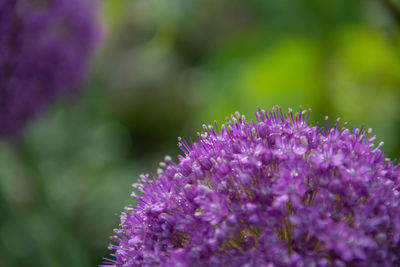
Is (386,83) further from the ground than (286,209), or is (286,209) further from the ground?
(386,83)

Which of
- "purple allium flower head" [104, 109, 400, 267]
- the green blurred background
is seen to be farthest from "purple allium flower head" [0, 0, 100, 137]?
"purple allium flower head" [104, 109, 400, 267]

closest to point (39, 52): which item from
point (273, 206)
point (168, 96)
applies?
point (273, 206)

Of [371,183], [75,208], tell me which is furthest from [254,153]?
[75,208]

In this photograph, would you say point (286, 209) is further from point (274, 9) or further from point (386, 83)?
point (274, 9)

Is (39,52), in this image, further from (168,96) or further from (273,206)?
(168,96)

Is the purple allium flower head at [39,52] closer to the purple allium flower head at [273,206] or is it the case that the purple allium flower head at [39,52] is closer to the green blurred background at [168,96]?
the green blurred background at [168,96]

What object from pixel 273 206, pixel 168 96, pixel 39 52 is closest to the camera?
pixel 273 206
